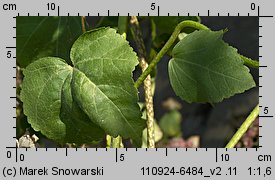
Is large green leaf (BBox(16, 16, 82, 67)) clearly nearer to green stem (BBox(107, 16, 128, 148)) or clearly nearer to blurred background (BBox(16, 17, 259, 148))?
green stem (BBox(107, 16, 128, 148))

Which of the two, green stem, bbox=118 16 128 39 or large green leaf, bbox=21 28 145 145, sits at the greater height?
green stem, bbox=118 16 128 39

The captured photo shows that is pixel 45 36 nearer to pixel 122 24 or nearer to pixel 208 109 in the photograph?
pixel 122 24

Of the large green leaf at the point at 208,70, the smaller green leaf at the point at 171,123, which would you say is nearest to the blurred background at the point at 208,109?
the smaller green leaf at the point at 171,123

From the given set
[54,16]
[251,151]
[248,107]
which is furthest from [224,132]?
[54,16]

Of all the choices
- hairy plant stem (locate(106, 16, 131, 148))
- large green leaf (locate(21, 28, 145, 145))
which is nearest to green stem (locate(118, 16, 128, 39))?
hairy plant stem (locate(106, 16, 131, 148))

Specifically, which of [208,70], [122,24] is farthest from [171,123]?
[208,70]
